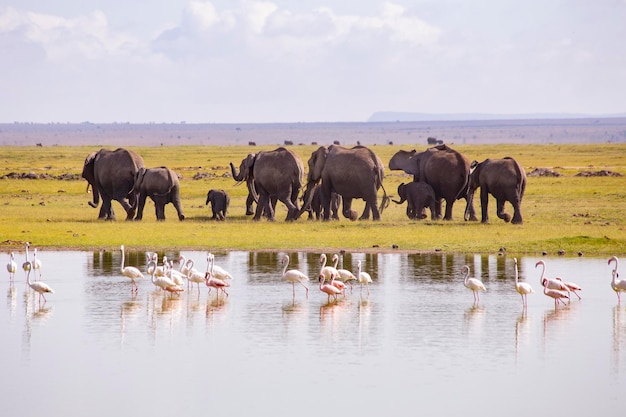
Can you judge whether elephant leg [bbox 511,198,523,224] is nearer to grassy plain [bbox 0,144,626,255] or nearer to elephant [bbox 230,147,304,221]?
grassy plain [bbox 0,144,626,255]

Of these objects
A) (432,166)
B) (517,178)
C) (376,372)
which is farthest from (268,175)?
(376,372)

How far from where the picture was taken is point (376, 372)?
15.8 m

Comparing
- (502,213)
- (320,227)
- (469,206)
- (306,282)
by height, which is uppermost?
(469,206)

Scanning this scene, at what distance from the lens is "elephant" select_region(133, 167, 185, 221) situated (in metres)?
36.2

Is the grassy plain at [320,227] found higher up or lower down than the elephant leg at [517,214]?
lower down

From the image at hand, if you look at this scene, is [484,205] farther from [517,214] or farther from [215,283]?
[215,283]

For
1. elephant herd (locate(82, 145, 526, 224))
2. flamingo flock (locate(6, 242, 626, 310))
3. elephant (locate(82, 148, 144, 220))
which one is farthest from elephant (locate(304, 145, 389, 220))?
flamingo flock (locate(6, 242, 626, 310))

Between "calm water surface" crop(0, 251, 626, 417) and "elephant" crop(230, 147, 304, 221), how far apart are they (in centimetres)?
1159

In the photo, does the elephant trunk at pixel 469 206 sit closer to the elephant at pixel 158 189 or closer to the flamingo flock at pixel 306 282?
the elephant at pixel 158 189

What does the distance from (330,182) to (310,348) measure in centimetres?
1976

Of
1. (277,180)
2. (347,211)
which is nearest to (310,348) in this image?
(277,180)

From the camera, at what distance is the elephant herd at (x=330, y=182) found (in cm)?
3609

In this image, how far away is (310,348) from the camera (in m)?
17.3

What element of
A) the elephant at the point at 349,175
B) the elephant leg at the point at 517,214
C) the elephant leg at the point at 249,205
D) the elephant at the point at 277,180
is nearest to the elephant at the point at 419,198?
the elephant at the point at 349,175
